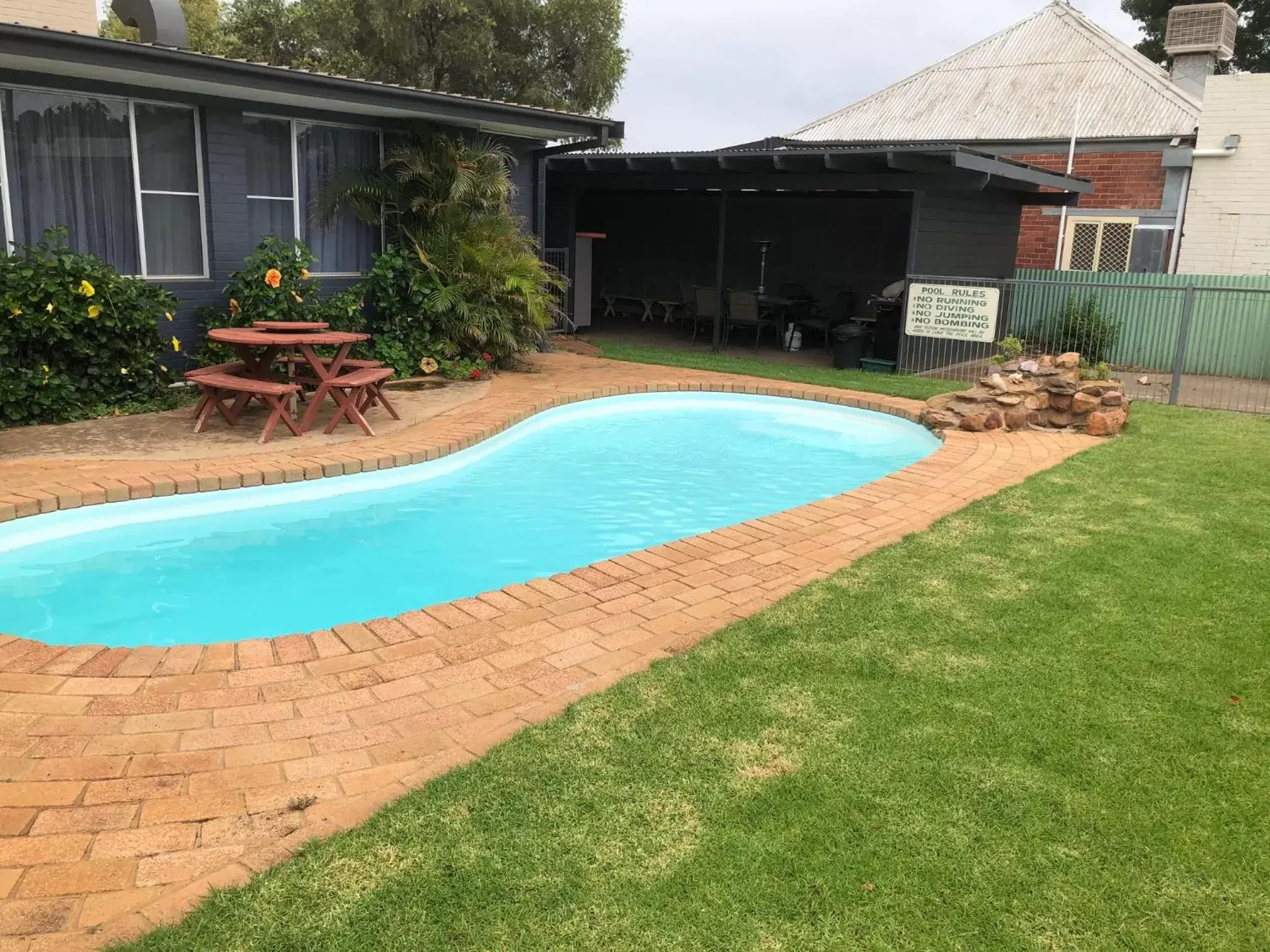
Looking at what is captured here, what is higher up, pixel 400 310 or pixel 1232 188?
pixel 1232 188

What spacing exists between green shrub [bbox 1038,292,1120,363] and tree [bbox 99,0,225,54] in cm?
2581

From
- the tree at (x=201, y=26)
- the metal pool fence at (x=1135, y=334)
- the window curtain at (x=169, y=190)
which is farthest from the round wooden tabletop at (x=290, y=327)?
the tree at (x=201, y=26)

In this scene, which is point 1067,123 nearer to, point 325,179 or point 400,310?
point 400,310

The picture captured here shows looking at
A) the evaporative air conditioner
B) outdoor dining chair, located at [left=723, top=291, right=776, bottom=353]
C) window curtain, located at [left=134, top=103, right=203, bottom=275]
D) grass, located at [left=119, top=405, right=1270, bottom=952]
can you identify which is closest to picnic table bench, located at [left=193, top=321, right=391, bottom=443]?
window curtain, located at [left=134, top=103, right=203, bottom=275]

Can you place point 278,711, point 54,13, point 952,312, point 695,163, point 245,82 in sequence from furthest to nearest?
point 695,163 < point 952,312 < point 54,13 < point 245,82 < point 278,711

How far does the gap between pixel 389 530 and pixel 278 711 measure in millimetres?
2985

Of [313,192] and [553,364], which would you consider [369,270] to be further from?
[553,364]

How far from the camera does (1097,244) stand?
52.4 feet

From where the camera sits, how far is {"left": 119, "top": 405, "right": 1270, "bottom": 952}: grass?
2.15 metres

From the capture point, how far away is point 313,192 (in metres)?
9.91

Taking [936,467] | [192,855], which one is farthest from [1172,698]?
[936,467]

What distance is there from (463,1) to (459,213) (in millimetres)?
19129

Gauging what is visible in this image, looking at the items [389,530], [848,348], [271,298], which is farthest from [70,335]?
[848,348]

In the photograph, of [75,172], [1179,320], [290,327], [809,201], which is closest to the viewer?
[290,327]
